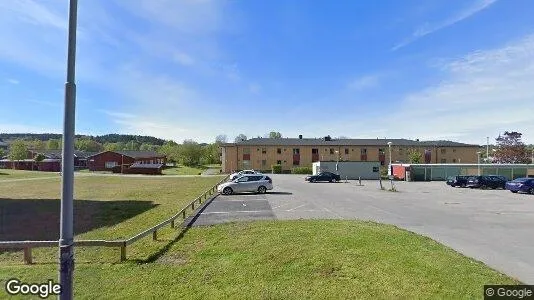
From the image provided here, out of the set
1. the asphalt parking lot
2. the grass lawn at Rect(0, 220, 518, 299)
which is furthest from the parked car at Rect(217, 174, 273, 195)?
the grass lawn at Rect(0, 220, 518, 299)

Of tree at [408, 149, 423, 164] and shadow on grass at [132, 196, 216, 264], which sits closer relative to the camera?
shadow on grass at [132, 196, 216, 264]

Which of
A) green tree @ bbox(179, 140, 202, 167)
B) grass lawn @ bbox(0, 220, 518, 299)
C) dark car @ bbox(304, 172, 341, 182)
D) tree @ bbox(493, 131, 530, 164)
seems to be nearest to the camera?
grass lawn @ bbox(0, 220, 518, 299)

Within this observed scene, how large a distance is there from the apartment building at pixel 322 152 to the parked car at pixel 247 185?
162ft

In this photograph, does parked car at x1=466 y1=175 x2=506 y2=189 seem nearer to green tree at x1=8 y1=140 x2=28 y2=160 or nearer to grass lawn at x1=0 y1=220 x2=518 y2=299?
grass lawn at x1=0 y1=220 x2=518 y2=299

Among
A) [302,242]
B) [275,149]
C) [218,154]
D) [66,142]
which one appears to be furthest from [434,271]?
[218,154]

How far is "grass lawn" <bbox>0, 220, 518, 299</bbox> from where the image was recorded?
6734 millimetres

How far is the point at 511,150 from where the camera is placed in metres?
73.4

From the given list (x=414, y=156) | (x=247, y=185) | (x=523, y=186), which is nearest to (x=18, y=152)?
(x=247, y=185)

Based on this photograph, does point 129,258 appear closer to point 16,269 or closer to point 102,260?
point 102,260

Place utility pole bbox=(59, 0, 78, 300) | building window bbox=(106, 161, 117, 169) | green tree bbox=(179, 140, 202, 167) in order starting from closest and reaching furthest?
utility pole bbox=(59, 0, 78, 300)
building window bbox=(106, 161, 117, 169)
green tree bbox=(179, 140, 202, 167)

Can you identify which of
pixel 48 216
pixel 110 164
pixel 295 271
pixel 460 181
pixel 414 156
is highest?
pixel 414 156

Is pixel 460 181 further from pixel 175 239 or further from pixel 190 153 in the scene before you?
pixel 190 153

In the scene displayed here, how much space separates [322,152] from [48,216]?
224 ft

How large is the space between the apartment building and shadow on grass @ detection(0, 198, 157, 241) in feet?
183
